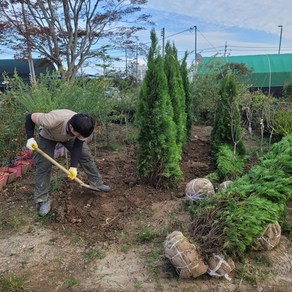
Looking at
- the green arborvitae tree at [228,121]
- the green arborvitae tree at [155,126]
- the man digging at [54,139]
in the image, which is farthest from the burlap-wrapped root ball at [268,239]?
the green arborvitae tree at [228,121]

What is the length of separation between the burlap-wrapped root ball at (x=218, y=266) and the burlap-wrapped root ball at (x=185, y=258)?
0.17ft

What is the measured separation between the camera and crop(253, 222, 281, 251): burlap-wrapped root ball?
2.90m

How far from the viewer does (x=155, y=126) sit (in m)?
4.19

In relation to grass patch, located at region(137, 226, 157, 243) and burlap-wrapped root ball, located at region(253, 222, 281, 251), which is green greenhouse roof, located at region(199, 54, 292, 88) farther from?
grass patch, located at region(137, 226, 157, 243)

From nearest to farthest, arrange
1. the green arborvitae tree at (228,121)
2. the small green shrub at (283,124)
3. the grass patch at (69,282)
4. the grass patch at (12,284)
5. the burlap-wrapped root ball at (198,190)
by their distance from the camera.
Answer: the grass patch at (12,284)
the grass patch at (69,282)
the burlap-wrapped root ball at (198,190)
the green arborvitae tree at (228,121)
the small green shrub at (283,124)

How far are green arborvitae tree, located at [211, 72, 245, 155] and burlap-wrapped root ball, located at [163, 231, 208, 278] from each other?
3.11m

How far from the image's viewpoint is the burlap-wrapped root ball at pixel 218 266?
2545 mm

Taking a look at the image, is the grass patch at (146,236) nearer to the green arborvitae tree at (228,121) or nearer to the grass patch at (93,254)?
the grass patch at (93,254)

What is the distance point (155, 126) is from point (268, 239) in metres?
2.00

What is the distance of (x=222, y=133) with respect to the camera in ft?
18.3

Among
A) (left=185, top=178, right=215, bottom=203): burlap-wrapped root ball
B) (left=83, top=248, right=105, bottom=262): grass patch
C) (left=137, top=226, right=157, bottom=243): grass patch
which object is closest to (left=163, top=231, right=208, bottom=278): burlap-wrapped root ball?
(left=137, top=226, right=157, bottom=243): grass patch

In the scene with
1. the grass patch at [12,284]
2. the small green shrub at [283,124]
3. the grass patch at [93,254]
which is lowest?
the grass patch at [93,254]

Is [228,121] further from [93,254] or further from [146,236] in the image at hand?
[93,254]

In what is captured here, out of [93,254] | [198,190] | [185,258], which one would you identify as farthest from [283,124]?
[93,254]
